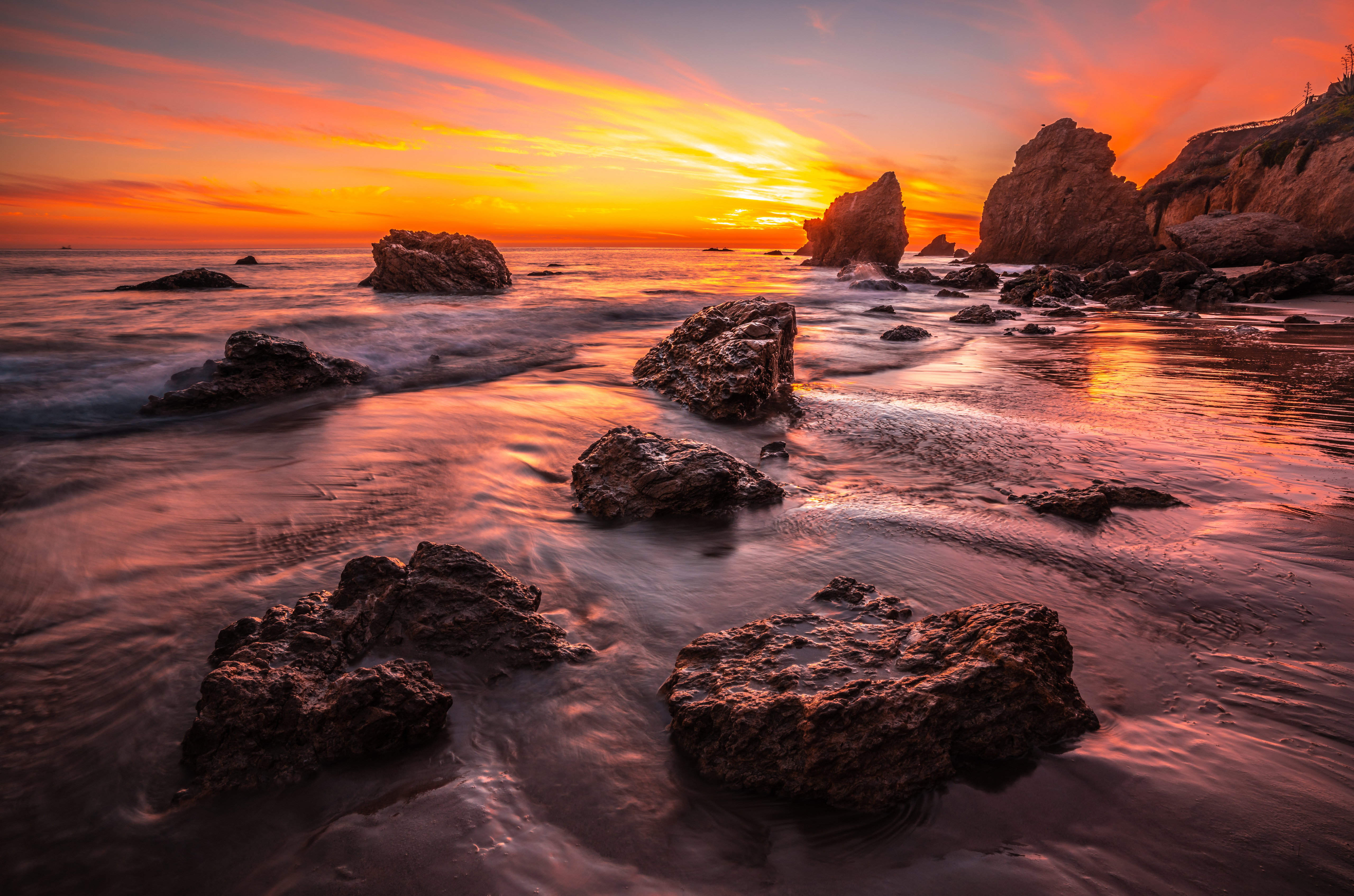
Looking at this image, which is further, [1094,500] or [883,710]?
[1094,500]

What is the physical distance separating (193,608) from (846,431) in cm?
579

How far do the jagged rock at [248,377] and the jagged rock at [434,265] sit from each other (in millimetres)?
12858

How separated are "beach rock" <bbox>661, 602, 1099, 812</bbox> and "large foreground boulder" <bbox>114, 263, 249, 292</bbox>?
907 inches

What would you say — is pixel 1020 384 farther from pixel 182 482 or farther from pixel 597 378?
pixel 182 482

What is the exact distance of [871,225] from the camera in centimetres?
5047

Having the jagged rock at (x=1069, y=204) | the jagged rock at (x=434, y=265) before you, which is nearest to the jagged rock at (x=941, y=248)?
the jagged rock at (x=1069, y=204)

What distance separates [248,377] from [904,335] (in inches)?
523

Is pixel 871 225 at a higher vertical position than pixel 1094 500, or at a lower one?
higher

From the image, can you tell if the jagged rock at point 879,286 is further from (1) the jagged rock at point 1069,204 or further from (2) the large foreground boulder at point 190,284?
(2) the large foreground boulder at point 190,284

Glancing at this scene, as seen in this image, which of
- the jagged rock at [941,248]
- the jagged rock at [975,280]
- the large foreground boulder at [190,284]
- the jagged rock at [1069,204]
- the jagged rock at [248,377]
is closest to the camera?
the jagged rock at [248,377]

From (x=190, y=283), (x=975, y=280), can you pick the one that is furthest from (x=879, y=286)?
(x=190, y=283)

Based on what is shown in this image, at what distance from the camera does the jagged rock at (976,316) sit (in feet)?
57.3

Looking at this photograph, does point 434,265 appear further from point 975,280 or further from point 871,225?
point 871,225

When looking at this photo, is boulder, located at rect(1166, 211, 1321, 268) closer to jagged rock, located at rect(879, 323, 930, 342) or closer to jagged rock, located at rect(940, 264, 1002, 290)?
jagged rock, located at rect(940, 264, 1002, 290)
